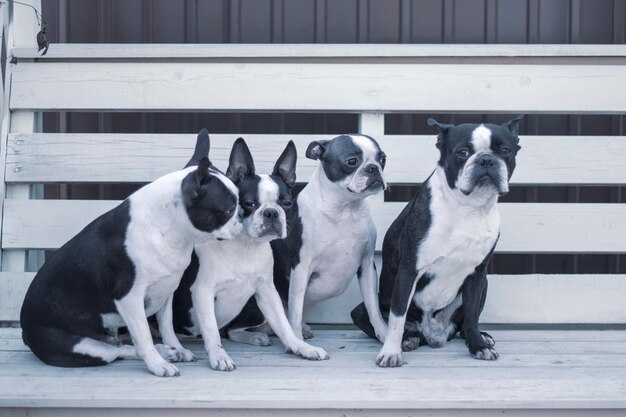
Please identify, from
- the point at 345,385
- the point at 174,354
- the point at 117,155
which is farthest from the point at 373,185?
the point at 117,155

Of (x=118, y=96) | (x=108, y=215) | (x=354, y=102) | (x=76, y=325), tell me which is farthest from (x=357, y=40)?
(x=76, y=325)

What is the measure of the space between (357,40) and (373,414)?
112 inches

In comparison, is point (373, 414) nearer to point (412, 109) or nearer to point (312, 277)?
point (312, 277)

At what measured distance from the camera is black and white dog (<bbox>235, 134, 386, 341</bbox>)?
13.3 ft

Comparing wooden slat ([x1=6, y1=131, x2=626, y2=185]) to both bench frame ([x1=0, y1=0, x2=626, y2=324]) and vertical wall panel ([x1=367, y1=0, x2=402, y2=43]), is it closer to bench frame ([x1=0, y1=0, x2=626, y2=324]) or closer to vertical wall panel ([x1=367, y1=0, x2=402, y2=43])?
bench frame ([x1=0, y1=0, x2=626, y2=324])

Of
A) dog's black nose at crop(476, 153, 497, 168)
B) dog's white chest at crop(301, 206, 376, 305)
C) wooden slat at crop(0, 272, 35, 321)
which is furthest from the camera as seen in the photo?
wooden slat at crop(0, 272, 35, 321)

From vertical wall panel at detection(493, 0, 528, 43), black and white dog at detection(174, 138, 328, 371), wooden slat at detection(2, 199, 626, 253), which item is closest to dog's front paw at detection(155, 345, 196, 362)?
black and white dog at detection(174, 138, 328, 371)

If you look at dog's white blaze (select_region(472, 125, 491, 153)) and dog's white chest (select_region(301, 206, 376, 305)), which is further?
dog's white chest (select_region(301, 206, 376, 305))

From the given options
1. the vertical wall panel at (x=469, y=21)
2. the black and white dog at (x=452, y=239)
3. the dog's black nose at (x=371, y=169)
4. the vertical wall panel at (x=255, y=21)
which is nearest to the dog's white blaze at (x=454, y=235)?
the black and white dog at (x=452, y=239)

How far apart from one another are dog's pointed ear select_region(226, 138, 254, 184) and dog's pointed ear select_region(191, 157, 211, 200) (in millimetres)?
426

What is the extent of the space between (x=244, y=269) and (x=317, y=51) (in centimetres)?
141

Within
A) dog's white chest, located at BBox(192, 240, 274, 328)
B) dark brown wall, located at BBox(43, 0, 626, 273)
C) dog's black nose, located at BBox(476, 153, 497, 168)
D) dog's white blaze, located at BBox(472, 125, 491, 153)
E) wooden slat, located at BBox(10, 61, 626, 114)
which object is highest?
dark brown wall, located at BBox(43, 0, 626, 273)

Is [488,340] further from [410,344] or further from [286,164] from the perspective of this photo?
[286,164]

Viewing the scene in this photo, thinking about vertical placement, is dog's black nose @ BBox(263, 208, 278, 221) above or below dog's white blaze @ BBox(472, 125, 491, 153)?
below
